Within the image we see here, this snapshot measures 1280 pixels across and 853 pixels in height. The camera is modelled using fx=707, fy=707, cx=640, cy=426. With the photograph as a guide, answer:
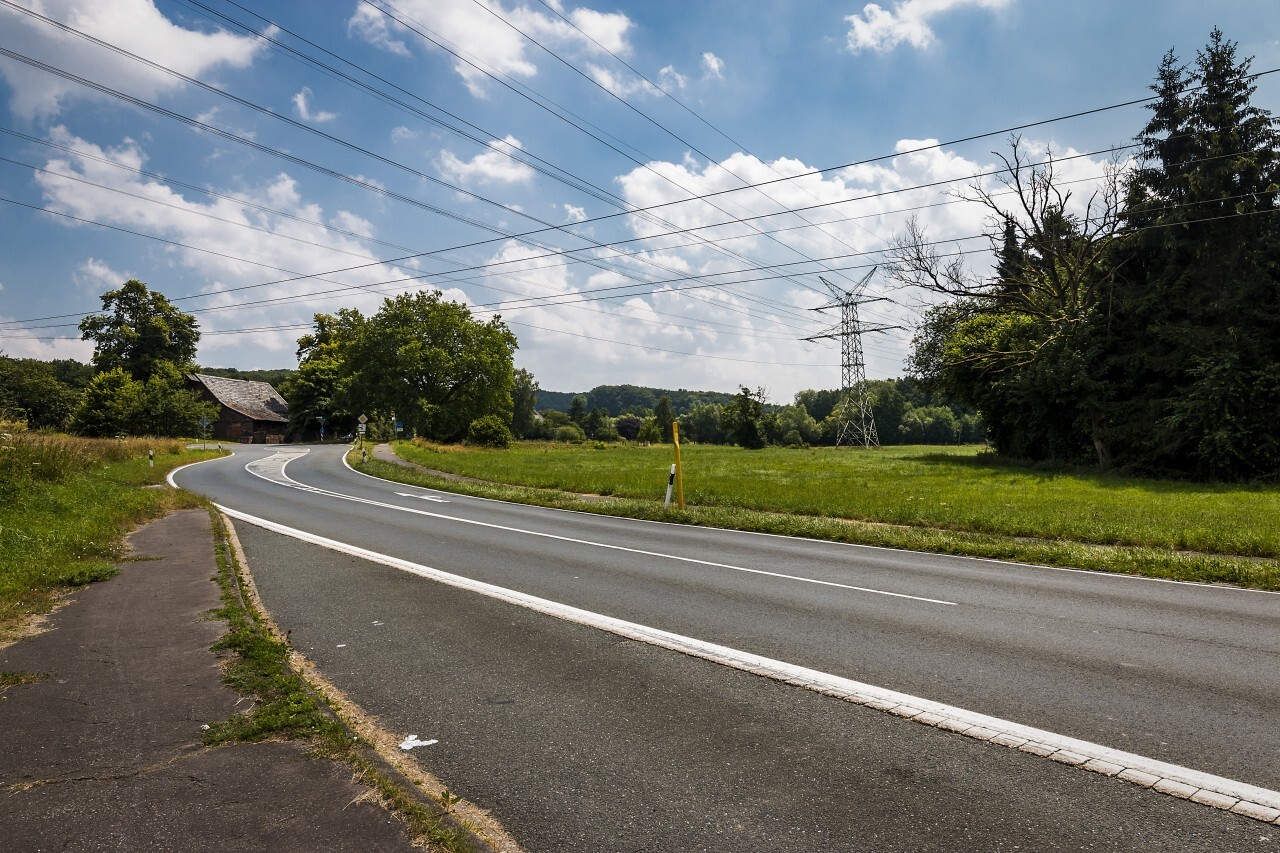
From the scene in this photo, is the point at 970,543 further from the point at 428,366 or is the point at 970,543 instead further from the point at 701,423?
the point at 701,423

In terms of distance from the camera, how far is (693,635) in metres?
→ 6.66

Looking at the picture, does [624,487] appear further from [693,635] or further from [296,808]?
[296,808]

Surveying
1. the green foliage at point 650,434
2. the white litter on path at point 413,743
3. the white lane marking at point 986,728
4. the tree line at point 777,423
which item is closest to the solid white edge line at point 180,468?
the white lane marking at point 986,728

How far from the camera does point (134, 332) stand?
73438 millimetres

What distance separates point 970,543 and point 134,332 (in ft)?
279

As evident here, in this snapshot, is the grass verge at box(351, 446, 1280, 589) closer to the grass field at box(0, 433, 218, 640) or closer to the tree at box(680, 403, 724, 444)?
the grass field at box(0, 433, 218, 640)

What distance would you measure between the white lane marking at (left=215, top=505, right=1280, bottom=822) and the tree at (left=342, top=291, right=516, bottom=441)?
65.2 meters

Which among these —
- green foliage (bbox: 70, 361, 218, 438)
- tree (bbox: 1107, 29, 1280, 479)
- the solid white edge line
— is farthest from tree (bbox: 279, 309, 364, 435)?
tree (bbox: 1107, 29, 1280, 479)

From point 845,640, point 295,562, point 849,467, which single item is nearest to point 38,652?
point 295,562

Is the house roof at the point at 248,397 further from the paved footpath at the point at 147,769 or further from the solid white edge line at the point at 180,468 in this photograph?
the paved footpath at the point at 147,769

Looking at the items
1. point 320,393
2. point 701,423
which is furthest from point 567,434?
point 320,393

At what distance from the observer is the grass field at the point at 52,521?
766 cm

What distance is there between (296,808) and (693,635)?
13.0 ft

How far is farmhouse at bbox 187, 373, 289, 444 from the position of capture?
258 ft
